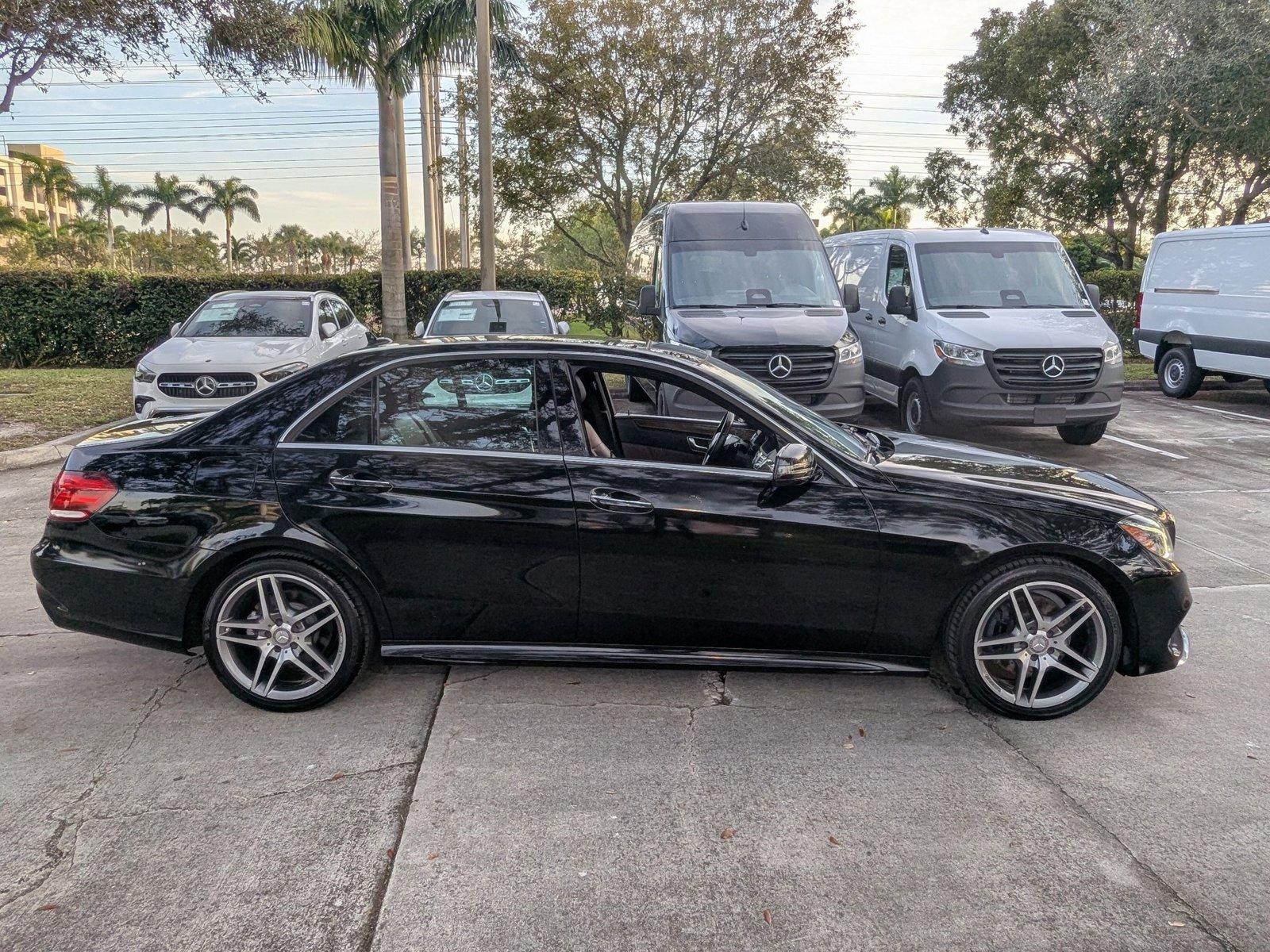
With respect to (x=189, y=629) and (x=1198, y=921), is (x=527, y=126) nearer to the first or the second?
(x=189, y=629)

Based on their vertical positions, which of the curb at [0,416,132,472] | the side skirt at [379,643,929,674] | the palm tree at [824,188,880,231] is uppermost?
the palm tree at [824,188,880,231]

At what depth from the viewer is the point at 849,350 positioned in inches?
371

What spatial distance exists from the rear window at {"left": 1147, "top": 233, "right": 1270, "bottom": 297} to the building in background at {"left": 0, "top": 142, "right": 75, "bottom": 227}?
86.0 metres

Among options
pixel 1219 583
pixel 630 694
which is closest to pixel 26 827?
pixel 630 694

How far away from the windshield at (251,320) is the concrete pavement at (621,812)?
6940mm

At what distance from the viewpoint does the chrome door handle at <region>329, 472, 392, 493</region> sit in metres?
3.96

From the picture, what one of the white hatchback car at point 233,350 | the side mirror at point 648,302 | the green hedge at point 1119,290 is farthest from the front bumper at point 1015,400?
the green hedge at point 1119,290

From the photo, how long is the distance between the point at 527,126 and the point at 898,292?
55.8 feet

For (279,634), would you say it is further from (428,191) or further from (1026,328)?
(428,191)

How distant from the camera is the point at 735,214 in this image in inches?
423

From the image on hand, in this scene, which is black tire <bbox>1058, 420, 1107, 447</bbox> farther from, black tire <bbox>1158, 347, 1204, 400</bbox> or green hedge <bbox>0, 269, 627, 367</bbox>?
green hedge <bbox>0, 269, 627, 367</bbox>

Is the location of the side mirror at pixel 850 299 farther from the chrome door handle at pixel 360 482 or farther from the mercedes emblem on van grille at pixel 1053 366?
the chrome door handle at pixel 360 482

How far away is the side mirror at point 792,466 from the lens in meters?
3.84

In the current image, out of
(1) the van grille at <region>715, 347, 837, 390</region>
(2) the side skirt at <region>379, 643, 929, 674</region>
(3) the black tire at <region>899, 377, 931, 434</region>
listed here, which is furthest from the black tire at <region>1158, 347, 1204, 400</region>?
(2) the side skirt at <region>379, 643, 929, 674</region>
